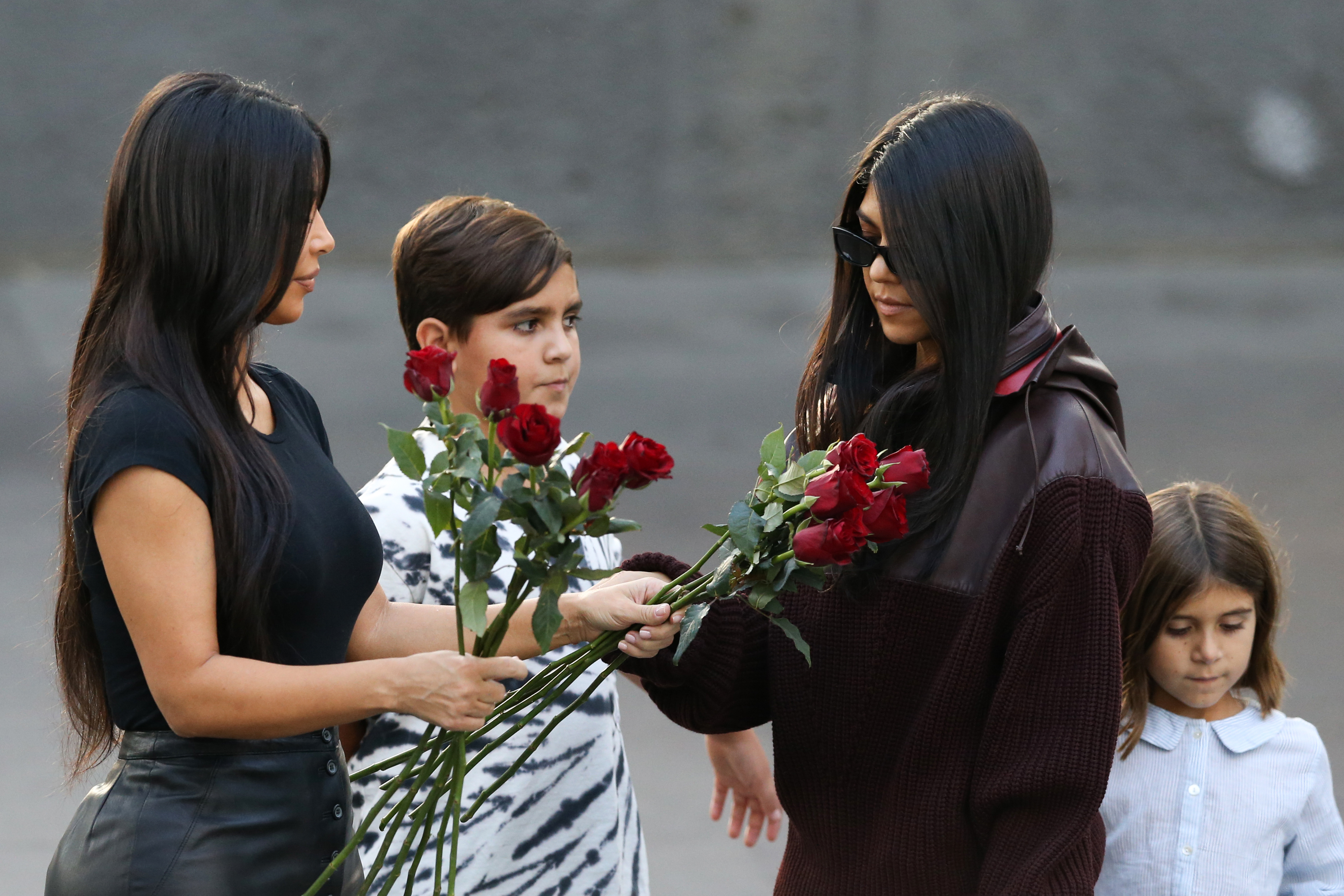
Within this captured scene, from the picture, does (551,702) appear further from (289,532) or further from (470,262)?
(470,262)

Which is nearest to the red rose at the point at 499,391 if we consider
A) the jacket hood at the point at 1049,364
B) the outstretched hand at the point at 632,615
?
the outstretched hand at the point at 632,615

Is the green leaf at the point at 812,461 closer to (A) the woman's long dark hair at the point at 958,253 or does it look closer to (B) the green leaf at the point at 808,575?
(B) the green leaf at the point at 808,575

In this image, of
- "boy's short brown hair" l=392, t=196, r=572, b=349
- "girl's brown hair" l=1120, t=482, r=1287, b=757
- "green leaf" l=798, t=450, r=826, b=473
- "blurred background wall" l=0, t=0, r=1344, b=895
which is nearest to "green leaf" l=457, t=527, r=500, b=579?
"green leaf" l=798, t=450, r=826, b=473

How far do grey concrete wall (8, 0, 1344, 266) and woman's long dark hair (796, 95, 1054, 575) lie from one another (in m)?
5.79

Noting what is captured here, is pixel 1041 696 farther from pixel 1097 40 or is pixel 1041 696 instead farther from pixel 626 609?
pixel 1097 40

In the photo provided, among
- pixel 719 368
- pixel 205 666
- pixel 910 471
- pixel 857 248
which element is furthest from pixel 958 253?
pixel 719 368

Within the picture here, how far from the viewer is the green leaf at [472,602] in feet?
3.94

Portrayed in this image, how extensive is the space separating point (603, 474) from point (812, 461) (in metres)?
0.24

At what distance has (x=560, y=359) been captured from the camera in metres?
1.97

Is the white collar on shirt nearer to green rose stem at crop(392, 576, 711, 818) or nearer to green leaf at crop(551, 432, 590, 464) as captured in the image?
green rose stem at crop(392, 576, 711, 818)

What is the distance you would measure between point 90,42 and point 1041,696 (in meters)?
6.87

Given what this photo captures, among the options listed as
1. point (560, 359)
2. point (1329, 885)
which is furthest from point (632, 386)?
point (1329, 885)

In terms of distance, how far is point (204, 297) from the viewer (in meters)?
1.38

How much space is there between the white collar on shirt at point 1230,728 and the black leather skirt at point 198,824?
3.60 ft
